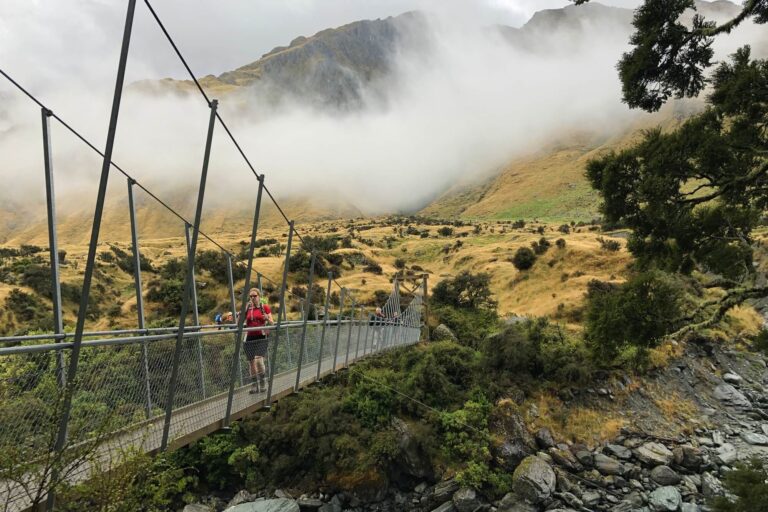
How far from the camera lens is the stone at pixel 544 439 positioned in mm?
12742

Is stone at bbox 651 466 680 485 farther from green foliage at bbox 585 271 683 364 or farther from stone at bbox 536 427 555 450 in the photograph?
green foliage at bbox 585 271 683 364

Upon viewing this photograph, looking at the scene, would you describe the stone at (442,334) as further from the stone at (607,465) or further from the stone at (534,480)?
the stone at (607,465)

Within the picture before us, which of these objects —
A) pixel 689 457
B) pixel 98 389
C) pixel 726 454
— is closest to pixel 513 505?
pixel 689 457

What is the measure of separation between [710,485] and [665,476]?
3.03ft

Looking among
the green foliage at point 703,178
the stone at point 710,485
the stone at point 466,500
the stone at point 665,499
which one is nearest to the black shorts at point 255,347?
the green foliage at point 703,178

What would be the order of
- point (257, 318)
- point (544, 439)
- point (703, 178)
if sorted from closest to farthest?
1. point (257, 318)
2. point (703, 178)
3. point (544, 439)

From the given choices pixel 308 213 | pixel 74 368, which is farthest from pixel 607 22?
pixel 74 368

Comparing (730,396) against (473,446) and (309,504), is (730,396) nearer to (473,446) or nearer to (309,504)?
(473,446)

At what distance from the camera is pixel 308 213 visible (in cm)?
10375

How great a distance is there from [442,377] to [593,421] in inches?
183

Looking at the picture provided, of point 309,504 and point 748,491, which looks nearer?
point 748,491

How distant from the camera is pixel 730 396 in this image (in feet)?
47.2

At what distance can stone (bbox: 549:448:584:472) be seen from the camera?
39.3 ft

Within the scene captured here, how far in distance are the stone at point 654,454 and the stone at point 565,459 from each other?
1650 millimetres
